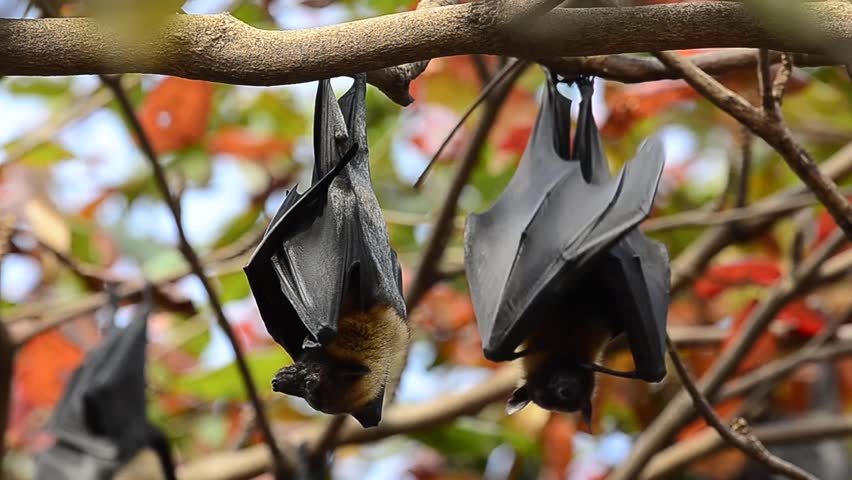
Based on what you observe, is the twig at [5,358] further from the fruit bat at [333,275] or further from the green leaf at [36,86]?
the fruit bat at [333,275]

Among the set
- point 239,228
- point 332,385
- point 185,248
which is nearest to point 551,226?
point 332,385

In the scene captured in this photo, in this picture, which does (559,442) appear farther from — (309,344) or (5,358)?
(309,344)

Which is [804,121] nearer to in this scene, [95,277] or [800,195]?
[800,195]

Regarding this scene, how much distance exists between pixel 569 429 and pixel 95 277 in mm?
2773

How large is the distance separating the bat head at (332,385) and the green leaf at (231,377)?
3.17 metres

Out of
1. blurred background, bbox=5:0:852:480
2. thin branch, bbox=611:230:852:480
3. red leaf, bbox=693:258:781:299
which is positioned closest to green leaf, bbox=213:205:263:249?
blurred background, bbox=5:0:852:480

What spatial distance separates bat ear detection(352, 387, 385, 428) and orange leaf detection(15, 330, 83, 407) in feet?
14.3

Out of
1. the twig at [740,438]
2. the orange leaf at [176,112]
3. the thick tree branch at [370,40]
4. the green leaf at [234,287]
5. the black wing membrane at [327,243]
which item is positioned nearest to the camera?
the thick tree branch at [370,40]

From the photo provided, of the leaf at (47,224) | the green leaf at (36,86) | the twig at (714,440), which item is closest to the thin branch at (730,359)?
the twig at (714,440)

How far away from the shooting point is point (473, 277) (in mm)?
3723

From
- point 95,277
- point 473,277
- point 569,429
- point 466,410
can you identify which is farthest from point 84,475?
point 473,277

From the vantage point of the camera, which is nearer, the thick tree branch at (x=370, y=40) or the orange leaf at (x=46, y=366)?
the thick tree branch at (x=370, y=40)

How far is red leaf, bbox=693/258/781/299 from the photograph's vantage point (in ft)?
19.3

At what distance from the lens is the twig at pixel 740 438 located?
10.9 feet
